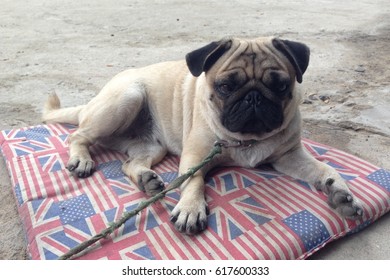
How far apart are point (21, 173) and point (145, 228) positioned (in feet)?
4.19

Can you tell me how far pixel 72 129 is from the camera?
404 cm

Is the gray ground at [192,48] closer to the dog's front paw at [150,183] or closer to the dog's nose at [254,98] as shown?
the dog's front paw at [150,183]

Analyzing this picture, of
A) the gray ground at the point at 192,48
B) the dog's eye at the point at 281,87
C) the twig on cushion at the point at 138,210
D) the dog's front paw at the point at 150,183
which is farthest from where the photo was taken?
the gray ground at the point at 192,48

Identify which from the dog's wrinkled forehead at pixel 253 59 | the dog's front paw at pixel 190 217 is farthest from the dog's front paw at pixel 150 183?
the dog's wrinkled forehead at pixel 253 59

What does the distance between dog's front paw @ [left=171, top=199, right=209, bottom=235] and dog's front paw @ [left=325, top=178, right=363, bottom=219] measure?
0.85 m

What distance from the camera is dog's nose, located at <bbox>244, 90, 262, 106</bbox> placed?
8.79 feet

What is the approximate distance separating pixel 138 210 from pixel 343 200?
4.28 ft

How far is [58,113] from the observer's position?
162 inches

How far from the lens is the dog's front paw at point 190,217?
8.15ft

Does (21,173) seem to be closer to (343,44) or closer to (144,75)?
(144,75)

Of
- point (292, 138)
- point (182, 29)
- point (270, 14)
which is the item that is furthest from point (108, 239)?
point (270, 14)

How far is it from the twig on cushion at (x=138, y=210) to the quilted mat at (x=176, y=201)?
73 millimetres

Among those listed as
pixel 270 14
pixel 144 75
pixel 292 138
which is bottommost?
pixel 270 14

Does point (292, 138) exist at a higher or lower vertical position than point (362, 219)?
higher
